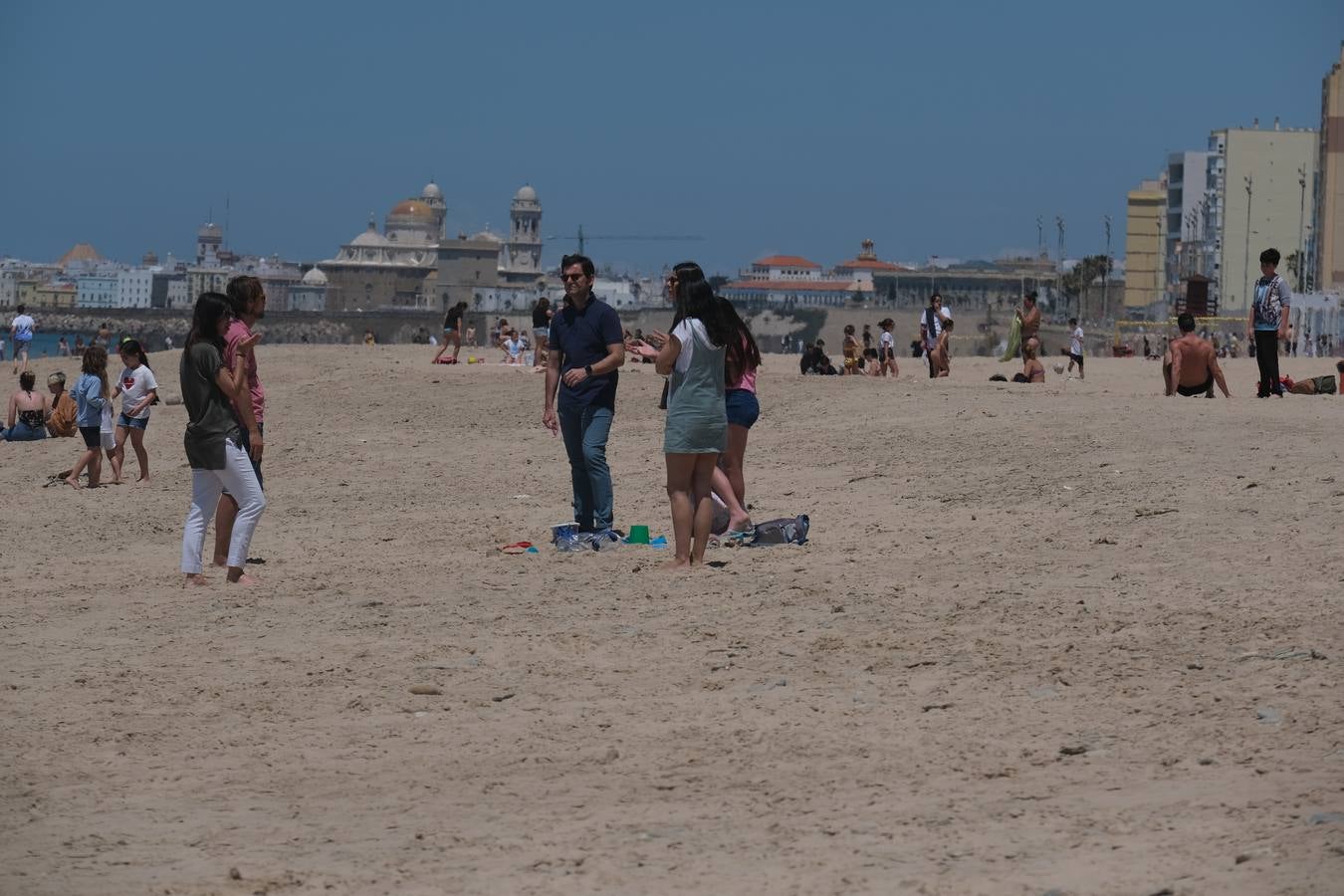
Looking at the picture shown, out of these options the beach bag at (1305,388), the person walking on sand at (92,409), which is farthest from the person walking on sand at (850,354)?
the person walking on sand at (92,409)

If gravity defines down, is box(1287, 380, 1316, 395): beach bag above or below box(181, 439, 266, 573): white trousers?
above

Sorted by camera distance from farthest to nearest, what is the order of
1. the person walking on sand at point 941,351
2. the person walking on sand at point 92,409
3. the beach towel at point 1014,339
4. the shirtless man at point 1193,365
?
1. the person walking on sand at point 941,351
2. the beach towel at point 1014,339
3. the shirtless man at point 1193,365
4. the person walking on sand at point 92,409

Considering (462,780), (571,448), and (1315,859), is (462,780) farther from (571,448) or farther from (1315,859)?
(571,448)

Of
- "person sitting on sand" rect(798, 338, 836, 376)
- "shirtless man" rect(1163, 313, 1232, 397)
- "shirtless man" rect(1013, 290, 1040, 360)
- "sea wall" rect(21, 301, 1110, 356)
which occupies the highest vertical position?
"shirtless man" rect(1013, 290, 1040, 360)

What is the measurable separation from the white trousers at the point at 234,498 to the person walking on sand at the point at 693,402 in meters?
1.94

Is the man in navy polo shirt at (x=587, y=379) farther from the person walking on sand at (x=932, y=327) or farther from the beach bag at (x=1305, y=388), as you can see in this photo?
the person walking on sand at (x=932, y=327)

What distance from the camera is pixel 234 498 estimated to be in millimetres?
9211

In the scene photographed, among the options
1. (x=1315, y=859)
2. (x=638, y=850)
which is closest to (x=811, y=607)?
(x=638, y=850)

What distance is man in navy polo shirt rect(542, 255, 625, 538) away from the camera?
32.3ft

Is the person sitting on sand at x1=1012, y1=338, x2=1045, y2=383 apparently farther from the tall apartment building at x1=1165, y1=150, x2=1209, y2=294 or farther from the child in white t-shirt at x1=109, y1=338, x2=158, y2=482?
the tall apartment building at x1=1165, y1=150, x2=1209, y2=294

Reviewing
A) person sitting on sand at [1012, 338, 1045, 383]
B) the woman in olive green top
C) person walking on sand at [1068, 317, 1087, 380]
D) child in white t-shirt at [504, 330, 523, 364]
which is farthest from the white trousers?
person walking on sand at [1068, 317, 1087, 380]

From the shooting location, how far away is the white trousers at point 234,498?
9109 mm

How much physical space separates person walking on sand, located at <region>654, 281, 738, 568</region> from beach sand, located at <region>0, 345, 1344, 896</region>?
1.08 ft

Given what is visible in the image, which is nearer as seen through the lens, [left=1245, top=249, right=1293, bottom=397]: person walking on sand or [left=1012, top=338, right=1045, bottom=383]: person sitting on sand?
[left=1245, top=249, right=1293, bottom=397]: person walking on sand
